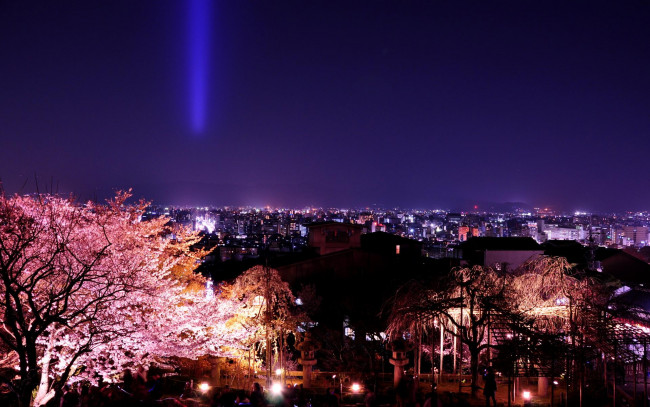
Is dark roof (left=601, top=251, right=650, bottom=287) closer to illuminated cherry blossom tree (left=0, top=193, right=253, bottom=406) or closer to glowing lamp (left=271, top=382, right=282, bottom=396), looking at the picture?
glowing lamp (left=271, top=382, right=282, bottom=396)

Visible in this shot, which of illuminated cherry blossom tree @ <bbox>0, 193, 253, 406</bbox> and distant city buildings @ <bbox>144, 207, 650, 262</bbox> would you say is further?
distant city buildings @ <bbox>144, 207, 650, 262</bbox>

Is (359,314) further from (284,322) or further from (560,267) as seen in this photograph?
(560,267)

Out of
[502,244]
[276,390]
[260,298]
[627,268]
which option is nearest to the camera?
[276,390]

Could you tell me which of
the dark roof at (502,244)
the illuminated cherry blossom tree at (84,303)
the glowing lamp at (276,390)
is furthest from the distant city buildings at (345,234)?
the glowing lamp at (276,390)

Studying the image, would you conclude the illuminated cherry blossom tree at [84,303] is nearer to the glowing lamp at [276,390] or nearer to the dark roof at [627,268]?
the glowing lamp at [276,390]

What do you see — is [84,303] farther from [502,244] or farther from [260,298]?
[502,244]

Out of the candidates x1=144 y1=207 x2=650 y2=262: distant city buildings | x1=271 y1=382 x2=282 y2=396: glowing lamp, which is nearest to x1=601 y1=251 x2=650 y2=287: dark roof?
x1=144 y1=207 x2=650 y2=262: distant city buildings

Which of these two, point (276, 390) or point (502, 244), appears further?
point (502, 244)

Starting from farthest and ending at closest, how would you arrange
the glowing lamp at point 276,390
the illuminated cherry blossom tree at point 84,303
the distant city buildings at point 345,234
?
the distant city buildings at point 345,234 → the glowing lamp at point 276,390 → the illuminated cherry blossom tree at point 84,303

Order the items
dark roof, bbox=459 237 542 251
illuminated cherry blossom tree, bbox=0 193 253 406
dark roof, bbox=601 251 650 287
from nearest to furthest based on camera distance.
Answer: illuminated cherry blossom tree, bbox=0 193 253 406 → dark roof, bbox=601 251 650 287 → dark roof, bbox=459 237 542 251

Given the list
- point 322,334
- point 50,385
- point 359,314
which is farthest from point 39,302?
point 359,314

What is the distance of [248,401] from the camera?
41.6ft

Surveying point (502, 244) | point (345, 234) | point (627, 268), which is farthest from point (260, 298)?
point (627, 268)

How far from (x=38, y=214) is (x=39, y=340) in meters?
5.14
